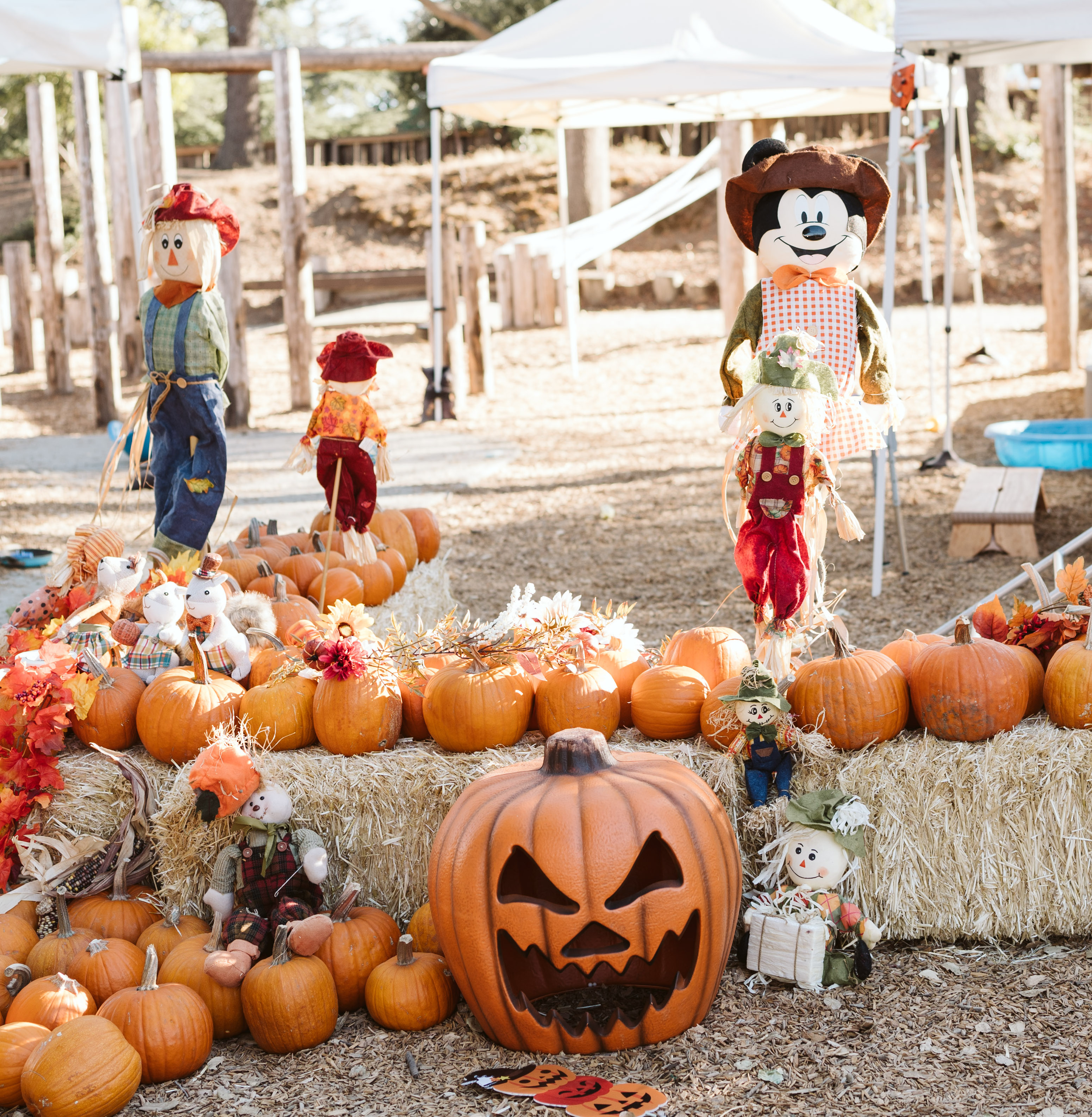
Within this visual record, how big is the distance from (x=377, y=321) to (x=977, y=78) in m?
10.4

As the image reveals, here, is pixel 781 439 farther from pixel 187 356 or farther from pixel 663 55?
pixel 663 55

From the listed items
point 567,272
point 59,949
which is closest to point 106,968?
point 59,949

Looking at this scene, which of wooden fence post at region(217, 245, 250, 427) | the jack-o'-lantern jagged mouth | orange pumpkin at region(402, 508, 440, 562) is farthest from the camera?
wooden fence post at region(217, 245, 250, 427)

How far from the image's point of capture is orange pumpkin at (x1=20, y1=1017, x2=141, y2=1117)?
247 centimetres

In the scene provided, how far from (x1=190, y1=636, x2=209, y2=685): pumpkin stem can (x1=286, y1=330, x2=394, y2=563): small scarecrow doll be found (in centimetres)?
116

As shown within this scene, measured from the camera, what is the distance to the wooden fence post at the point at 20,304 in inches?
548

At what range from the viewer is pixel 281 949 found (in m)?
2.79

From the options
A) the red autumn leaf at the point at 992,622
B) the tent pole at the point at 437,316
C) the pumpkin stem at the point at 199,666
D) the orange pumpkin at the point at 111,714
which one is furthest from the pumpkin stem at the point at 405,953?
the tent pole at the point at 437,316

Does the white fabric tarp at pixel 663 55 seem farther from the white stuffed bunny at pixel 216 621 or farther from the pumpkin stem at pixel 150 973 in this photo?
the pumpkin stem at pixel 150 973

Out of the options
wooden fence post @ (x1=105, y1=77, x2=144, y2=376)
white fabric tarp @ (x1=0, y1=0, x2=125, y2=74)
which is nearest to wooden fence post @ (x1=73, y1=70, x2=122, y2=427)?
wooden fence post @ (x1=105, y1=77, x2=144, y2=376)

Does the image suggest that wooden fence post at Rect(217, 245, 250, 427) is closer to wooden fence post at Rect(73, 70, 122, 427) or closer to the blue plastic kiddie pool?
wooden fence post at Rect(73, 70, 122, 427)

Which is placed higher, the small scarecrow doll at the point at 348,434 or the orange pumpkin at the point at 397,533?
the small scarecrow doll at the point at 348,434

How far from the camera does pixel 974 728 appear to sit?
312 centimetres

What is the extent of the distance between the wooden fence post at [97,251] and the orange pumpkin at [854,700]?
362 inches
